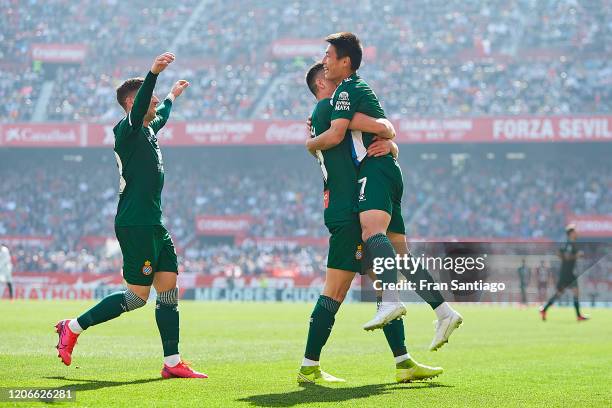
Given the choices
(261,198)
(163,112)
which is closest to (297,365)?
(163,112)

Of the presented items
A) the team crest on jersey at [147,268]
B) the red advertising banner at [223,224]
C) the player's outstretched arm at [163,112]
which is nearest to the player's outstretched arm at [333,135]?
the team crest on jersey at [147,268]

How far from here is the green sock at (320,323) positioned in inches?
309

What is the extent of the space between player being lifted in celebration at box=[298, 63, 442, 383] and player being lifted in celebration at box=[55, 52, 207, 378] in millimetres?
1103

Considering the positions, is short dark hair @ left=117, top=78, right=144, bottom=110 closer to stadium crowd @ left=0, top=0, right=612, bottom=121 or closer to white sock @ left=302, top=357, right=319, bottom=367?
white sock @ left=302, top=357, right=319, bottom=367

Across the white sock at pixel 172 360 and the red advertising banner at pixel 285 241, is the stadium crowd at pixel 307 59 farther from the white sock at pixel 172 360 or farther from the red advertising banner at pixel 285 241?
the white sock at pixel 172 360

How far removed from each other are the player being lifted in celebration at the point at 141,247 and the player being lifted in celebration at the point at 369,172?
1441mm

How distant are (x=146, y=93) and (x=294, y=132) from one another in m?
37.6

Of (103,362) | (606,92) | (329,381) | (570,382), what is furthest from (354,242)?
(606,92)

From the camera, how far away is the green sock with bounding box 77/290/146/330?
849cm

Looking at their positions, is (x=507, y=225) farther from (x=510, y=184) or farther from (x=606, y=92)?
(x=606, y=92)

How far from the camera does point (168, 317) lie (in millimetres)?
8609

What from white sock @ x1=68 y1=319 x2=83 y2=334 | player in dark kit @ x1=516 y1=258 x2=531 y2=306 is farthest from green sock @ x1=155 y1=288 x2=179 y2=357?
player in dark kit @ x1=516 y1=258 x2=531 y2=306

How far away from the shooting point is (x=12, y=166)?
51.3m

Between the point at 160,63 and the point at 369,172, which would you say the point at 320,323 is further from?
the point at 160,63
